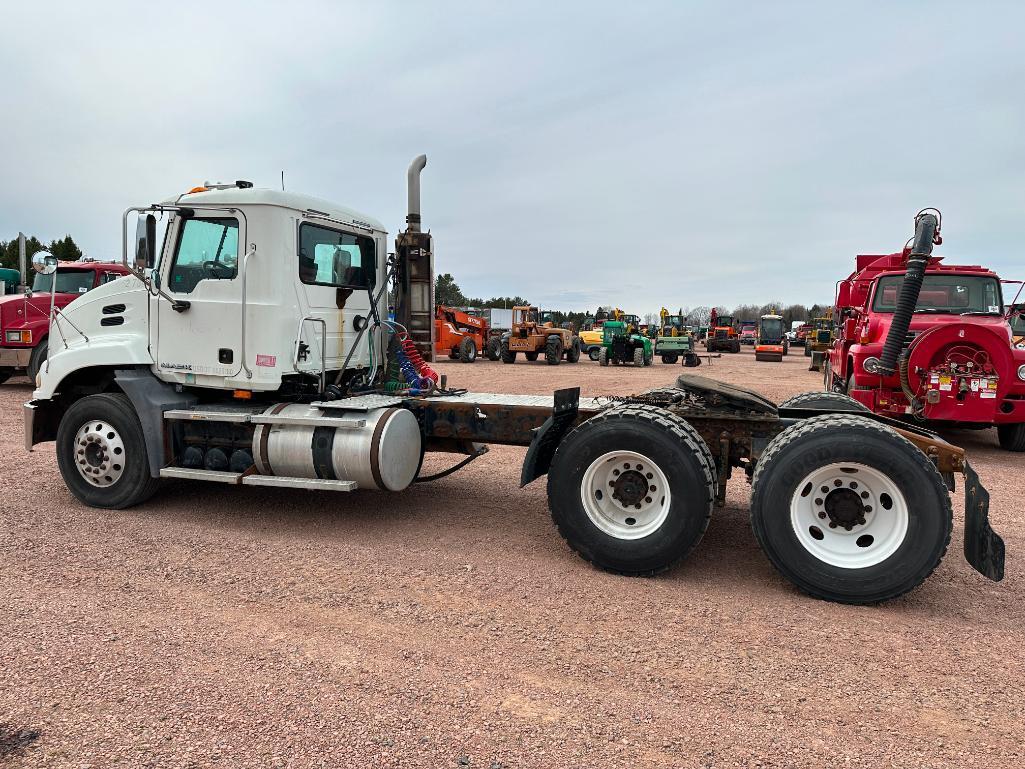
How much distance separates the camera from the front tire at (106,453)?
585 cm

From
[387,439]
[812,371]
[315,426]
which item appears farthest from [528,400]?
[812,371]

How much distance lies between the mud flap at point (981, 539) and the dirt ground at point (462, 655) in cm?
27

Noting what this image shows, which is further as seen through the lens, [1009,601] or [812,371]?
[812,371]

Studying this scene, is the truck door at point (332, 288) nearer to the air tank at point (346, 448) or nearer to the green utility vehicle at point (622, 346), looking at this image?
the air tank at point (346, 448)

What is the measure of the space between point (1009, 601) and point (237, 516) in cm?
550

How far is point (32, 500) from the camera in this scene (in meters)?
6.23

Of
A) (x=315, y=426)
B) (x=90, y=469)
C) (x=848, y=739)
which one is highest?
(x=315, y=426)

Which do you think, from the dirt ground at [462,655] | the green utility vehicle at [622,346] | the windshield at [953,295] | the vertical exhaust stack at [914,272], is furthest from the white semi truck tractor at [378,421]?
A: the green utility vehicle at [622,346]

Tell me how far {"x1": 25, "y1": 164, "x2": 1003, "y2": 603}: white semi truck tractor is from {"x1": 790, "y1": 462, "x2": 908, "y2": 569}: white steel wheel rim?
11 mm

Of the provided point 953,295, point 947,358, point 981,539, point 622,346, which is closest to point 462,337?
point 622,346

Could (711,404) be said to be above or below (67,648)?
above

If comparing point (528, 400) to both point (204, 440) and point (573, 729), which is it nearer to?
point (204, 440)

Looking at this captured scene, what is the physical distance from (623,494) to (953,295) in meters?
8.04

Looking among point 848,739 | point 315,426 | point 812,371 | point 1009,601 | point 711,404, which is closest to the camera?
point 848,739
